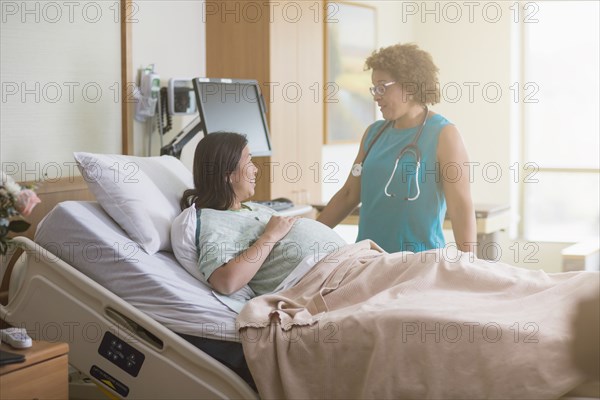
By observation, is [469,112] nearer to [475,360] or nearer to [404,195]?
[404,195]

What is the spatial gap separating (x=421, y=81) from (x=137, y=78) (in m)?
1.19

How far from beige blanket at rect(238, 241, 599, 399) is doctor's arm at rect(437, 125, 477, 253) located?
46cm

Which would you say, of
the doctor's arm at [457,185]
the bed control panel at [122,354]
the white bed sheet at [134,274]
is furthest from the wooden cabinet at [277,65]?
the bed control panel at [122,354]

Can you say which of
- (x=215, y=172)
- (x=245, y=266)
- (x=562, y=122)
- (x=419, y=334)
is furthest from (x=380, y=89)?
(x=562, y=122)

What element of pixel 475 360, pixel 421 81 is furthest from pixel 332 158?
pixel 475 360

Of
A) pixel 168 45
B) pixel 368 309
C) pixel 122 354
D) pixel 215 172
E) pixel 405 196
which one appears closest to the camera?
pixel 368 309

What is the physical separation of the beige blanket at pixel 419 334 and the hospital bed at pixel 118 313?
5.2 inches

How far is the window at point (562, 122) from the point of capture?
18.8ft

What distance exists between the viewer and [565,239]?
19.3 ft

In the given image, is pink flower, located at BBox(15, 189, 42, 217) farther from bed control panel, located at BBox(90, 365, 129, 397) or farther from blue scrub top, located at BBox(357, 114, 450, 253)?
blue scrub top, located at BBox(357, 114, 450, 253)

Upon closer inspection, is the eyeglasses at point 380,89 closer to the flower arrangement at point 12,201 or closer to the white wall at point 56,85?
the white wall at point 56,85

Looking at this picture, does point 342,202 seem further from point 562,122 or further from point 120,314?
point 562,122

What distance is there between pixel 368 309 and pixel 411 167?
0.90 m

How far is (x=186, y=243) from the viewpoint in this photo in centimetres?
241
